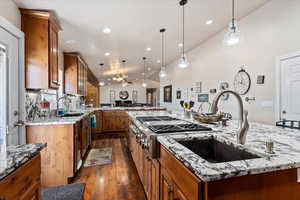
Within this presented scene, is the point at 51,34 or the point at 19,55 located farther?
the point at 51,34

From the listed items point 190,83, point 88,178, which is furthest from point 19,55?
point 190,83

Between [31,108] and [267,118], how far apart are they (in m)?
4.26

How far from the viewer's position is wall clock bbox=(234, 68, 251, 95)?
336cm

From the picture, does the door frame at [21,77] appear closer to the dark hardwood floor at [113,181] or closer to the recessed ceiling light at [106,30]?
the dark hardwood floor at [113,181]

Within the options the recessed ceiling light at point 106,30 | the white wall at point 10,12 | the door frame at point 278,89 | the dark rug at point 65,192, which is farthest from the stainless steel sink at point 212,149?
the recessed ceiling light at point 106,30

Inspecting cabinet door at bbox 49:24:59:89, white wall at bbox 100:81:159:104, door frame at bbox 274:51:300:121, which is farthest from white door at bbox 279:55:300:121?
white wall at bbox 100:81:159:104

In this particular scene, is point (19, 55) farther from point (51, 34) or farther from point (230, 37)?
point (230, 37)

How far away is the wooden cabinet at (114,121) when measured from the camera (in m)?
5.62

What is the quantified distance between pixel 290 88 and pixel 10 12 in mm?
4381

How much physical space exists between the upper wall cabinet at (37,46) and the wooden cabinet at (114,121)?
341 centimetres

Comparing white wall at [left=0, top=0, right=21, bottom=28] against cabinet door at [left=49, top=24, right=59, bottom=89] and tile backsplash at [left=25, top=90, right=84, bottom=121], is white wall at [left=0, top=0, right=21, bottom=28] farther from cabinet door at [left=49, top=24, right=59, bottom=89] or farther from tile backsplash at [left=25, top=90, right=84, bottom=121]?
tile backsplash at [left=25, top=90, right=84, bottom=121]

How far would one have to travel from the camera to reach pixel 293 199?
0.82m

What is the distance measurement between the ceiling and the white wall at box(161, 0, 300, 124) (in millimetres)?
292

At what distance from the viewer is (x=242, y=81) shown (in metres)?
3.48
